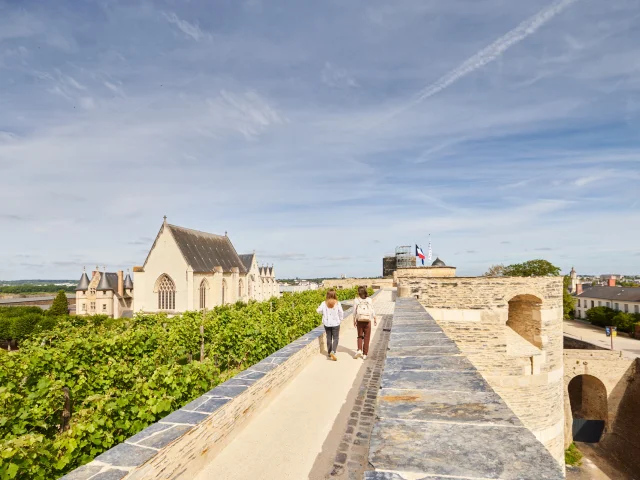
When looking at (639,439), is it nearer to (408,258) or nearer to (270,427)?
(408,258)

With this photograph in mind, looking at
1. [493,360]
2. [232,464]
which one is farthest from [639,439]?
[232,464]

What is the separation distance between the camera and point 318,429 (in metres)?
4.89

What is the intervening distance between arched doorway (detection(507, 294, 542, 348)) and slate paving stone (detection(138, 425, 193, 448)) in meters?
13.7

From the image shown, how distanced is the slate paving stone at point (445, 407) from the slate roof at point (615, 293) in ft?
193

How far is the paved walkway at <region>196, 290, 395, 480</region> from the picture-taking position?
393 centimetres

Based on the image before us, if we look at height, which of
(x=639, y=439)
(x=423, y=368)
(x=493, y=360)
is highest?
(x=423, y=368)

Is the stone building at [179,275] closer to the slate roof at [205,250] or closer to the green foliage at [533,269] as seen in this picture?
the slate roof at [205,250]

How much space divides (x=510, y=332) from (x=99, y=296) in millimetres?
49949

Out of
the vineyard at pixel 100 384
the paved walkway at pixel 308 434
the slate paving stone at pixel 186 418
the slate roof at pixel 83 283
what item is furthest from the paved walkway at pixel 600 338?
the slate roof at pixel 83 283

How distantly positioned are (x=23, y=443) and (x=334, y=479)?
2973mm

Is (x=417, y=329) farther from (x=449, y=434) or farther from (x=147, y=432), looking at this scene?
(x=449, y=434)

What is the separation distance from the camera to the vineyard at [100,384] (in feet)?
13.3

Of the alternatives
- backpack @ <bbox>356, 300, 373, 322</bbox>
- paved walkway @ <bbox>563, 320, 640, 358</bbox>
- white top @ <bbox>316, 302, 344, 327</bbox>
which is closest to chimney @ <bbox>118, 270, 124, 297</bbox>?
white top @ <bbox>316, 302, 344, 327</bbox>

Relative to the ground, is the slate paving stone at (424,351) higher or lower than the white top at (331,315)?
higher
